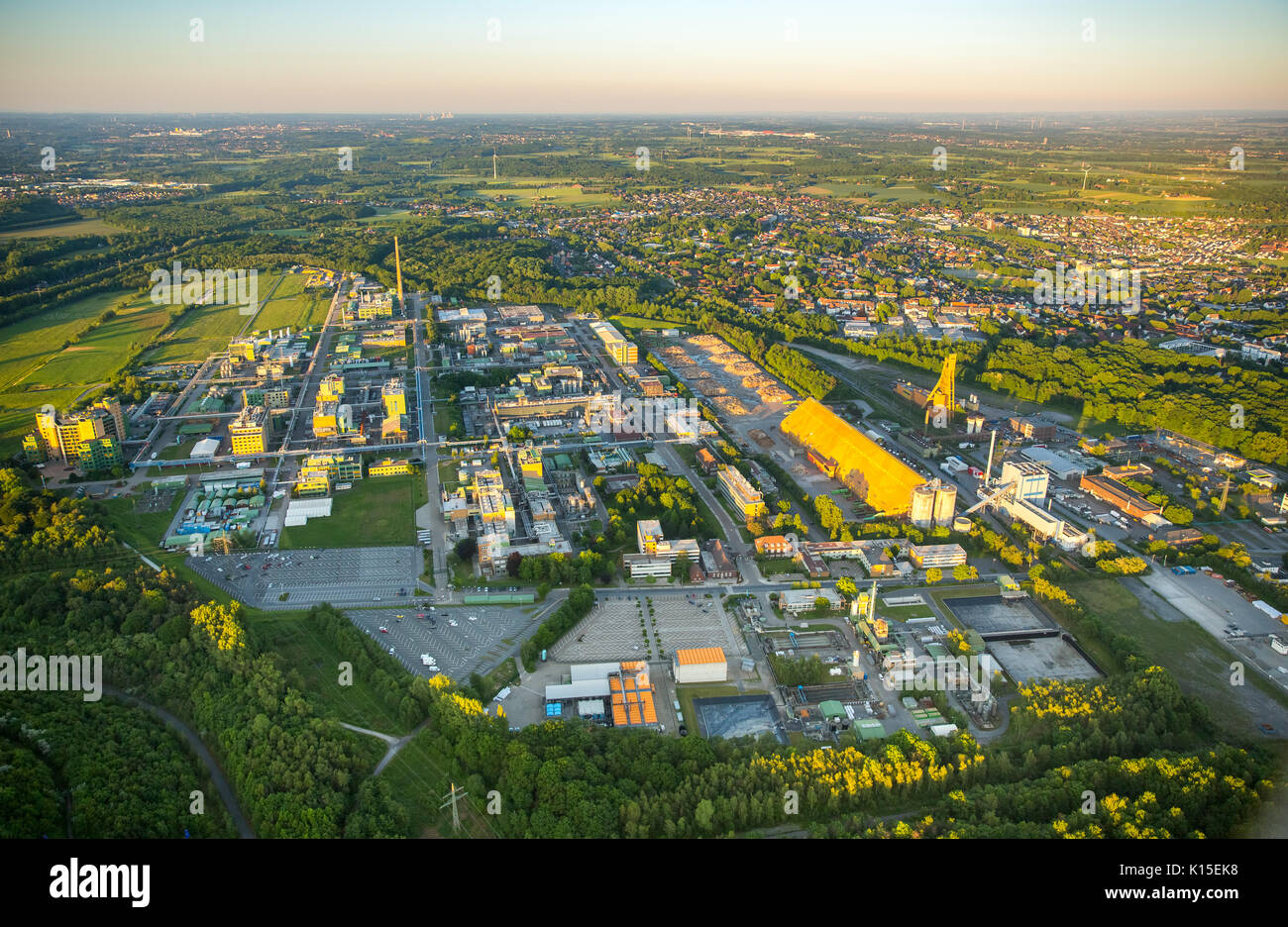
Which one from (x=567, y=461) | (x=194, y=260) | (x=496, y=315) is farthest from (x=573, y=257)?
(x=567, y=461)

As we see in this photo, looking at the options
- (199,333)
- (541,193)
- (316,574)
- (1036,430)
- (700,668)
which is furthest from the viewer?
(541,193)

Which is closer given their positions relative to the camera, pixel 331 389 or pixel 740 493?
pixel 740 493

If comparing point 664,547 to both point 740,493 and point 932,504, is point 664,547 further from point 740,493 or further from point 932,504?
point 932,504

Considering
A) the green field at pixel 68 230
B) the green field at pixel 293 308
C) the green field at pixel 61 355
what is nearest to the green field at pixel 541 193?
the green field at pixel 68 230

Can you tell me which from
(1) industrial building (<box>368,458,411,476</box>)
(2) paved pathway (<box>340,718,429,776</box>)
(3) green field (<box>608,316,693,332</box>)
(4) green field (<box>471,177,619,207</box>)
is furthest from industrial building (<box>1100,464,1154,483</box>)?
(4) green field (<box>471,177,619,207</box>)

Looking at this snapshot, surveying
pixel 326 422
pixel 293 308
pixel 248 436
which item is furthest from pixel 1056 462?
pixel 293 308

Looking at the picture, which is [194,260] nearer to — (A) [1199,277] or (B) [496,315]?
(B) [496,315]
